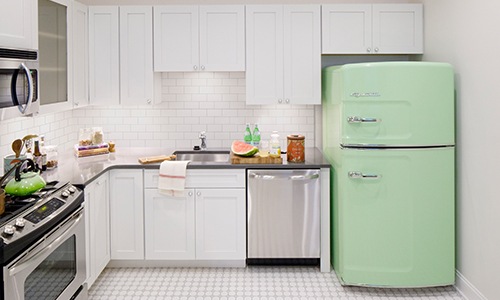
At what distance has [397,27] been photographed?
180 inches

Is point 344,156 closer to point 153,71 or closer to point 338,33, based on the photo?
point 338,33

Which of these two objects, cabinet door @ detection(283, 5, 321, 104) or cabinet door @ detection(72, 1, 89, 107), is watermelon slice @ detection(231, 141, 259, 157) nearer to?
cabinet door @ detection(283, 5, 321, 104)

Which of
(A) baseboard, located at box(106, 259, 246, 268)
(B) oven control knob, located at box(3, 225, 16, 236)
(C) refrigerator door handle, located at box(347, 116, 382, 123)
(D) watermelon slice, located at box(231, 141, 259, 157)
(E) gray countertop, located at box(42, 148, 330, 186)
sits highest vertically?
(C) refrigerator door handle, located at box(347, 116, 382, 123)

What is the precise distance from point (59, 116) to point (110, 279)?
4.93 feet

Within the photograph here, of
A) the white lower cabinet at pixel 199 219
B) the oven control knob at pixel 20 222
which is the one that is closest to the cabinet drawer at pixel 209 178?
the white lower cabinet at pixel 199 219

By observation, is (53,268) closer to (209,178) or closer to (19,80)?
(19,80)

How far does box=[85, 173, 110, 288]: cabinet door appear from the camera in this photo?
3.78 metres

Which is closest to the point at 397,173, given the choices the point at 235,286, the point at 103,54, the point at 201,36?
the point at 235,286

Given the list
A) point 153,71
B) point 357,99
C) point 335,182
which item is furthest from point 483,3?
point 153,71

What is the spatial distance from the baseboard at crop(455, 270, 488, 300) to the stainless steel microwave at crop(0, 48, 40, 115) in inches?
121

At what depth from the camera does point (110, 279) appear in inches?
166

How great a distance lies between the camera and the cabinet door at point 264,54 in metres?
4.57

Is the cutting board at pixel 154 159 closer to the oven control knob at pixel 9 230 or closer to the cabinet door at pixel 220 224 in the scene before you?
the cabinet door at pixel 220 224

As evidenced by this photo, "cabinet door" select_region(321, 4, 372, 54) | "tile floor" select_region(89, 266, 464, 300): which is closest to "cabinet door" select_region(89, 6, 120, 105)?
"tile floor" select_region(89, 266, 464, 300)
